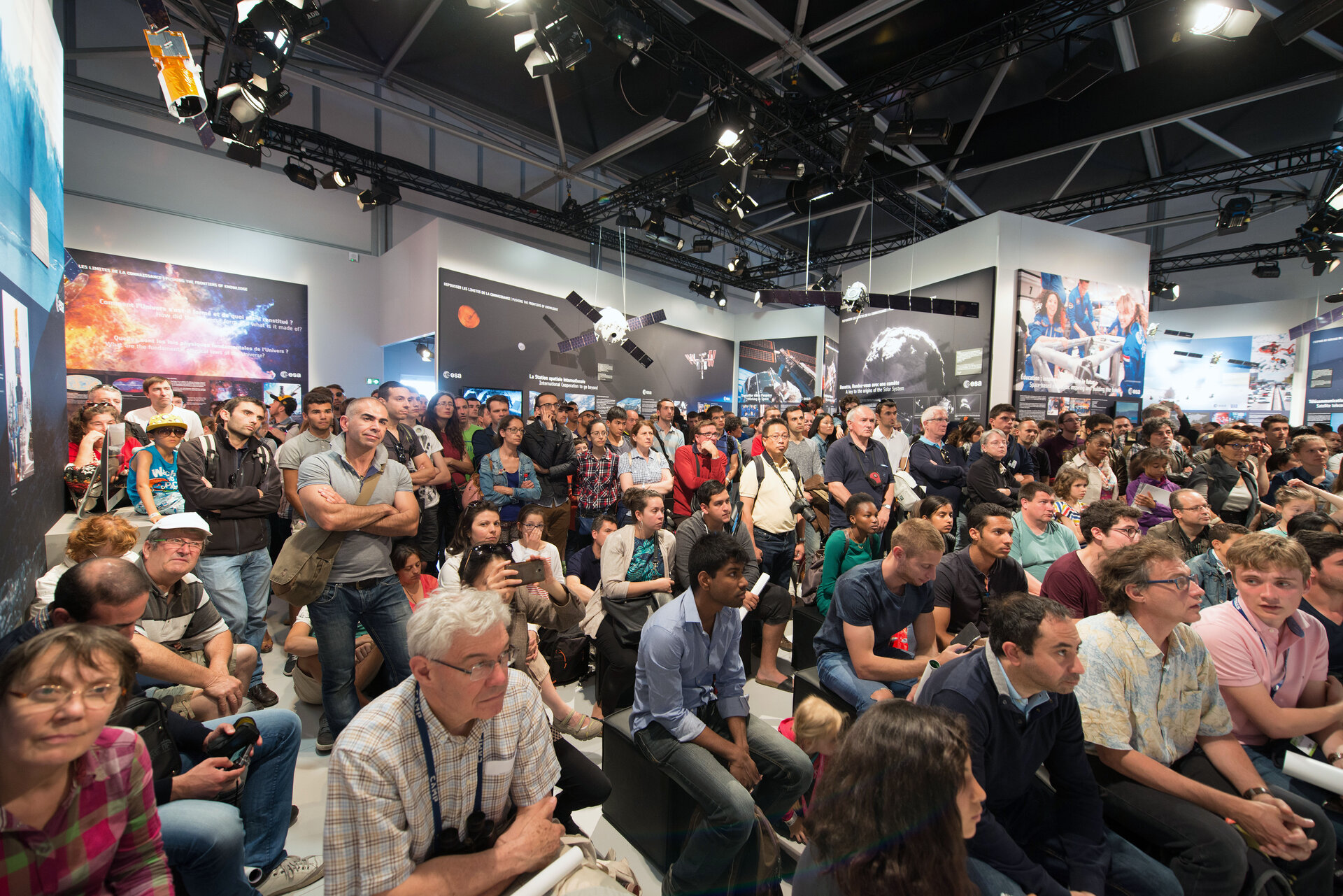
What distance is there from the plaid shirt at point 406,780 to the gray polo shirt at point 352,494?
4.66 feet

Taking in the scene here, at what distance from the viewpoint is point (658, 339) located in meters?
12.2

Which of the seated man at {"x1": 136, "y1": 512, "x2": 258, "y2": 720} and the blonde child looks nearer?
the seated man at {"x1": 136, "y1": 512, "x2": 258, "y2": 720}

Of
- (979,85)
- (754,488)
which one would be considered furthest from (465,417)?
(979,85)

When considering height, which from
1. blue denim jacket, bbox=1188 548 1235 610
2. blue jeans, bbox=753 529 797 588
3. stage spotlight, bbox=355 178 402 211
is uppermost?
stage spotlight, bbox=355 178 402 211

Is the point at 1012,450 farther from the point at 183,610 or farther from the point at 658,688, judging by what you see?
the point at 183,610

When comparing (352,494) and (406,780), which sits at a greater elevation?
(352,494)

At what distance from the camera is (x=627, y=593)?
317cm

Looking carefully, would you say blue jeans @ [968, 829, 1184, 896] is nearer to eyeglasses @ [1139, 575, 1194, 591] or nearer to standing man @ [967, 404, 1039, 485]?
eyeglasses @ [1139, 575, 1194, 591]

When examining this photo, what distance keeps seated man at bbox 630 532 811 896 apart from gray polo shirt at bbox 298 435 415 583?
1.39 metres

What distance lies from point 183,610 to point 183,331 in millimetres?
7965

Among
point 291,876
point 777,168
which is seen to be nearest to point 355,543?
point 291,876

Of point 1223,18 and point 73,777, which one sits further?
point 1223,18

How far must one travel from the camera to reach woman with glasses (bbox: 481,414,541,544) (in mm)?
4453

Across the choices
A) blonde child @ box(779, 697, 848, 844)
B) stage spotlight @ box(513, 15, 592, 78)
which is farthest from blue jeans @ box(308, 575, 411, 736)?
stage spotlight @ box(513, 15, 592, 78)
